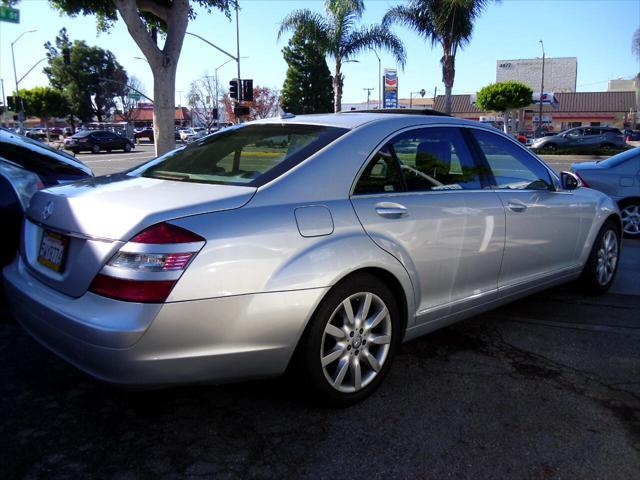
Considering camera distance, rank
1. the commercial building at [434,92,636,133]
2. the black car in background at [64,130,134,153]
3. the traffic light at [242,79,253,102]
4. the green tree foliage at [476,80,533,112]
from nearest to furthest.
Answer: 1. the traffic light at [242,79,253,102]
2. the black car in background at [64,130,134,153]
3. the green tree foliage at [476,80,533,112]
4. the commercial building at [434,92,636,133]

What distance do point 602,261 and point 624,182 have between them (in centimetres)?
342

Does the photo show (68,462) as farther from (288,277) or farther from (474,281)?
(474,281)

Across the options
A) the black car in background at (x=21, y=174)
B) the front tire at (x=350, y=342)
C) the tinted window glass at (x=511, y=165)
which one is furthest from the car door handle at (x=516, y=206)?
the black car in background at (x=21, y=174)

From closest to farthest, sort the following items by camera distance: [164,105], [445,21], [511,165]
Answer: [511,165], [164,105], [445,21]

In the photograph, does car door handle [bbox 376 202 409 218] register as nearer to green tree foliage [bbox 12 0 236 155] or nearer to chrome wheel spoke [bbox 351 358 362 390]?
chrome wheel spoke [bbox 351 358 362 390]

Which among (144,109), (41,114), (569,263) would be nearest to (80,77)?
(41,114)

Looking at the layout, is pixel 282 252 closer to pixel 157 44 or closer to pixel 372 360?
pixel 372 360

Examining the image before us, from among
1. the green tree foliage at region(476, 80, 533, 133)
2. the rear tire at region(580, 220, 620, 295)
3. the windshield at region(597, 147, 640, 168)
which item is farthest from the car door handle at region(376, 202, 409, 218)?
the green tree foliage at region(476, 80, 533, 133)

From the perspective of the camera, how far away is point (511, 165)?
4.20m

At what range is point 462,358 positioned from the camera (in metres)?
3.73

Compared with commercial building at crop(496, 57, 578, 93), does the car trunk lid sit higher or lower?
lower

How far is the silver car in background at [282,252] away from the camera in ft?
7.97

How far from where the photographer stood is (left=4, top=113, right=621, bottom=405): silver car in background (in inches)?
95.6

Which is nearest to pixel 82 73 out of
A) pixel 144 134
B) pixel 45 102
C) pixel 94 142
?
pixel 45 102
